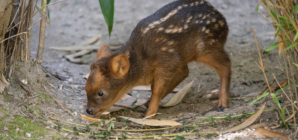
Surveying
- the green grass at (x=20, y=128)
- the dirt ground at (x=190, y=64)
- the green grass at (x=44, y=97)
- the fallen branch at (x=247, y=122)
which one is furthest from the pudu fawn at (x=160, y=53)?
the fallen branch at (x=247, y=122)

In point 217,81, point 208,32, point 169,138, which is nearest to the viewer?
point 169,138

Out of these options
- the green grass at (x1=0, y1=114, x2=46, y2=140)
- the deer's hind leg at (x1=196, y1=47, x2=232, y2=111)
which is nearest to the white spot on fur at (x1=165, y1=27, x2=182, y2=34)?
the deer's hind leg at (x1=196, y1=47, x2=232, y2=111)

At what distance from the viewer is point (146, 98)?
224 inches

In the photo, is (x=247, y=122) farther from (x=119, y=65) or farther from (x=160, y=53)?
(x=119, y=65)

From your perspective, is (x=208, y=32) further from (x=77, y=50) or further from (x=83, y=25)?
(x=83, y=25)

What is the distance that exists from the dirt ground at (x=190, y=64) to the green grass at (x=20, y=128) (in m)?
0.13

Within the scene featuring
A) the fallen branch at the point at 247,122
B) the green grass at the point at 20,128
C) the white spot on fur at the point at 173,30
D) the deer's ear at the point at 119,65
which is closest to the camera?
the green grass at the point at 20,128

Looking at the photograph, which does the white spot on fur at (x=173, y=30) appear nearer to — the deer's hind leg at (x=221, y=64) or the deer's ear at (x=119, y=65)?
the deer's hind leg at (x=221, y=64)

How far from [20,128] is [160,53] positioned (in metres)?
2.20

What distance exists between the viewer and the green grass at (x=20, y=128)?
11.0 ft

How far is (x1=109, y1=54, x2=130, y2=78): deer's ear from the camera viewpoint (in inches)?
173

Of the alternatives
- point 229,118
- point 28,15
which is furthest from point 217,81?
point 28,15

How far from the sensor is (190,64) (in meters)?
6.92

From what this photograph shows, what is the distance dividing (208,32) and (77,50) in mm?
3583
